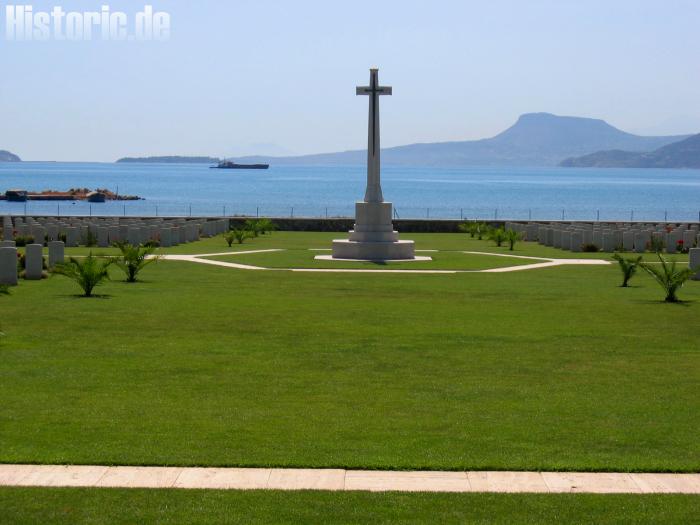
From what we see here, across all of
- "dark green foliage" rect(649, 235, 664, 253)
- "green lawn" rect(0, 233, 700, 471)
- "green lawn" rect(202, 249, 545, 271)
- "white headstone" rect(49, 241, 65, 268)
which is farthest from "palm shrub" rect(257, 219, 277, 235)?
"green lawn" rect(0, 233, 700, 471)

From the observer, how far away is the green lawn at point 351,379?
920 cm


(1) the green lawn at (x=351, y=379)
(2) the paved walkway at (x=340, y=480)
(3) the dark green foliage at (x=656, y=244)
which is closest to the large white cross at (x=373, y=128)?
(3) the dark green foliage at (x=656, y=244)

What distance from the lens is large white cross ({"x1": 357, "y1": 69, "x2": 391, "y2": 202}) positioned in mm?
34938

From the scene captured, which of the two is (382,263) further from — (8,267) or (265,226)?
(265,226)

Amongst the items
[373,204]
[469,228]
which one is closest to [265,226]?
[469,228]

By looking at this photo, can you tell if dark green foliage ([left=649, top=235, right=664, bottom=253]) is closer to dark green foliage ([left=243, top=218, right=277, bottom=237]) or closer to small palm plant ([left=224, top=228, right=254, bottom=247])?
small palm plant ([left=224, top=228, right=254, bottom=247])

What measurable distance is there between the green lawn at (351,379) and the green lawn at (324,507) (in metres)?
0.84

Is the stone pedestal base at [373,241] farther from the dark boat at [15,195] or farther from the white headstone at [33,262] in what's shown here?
the dark boat at [15,195]

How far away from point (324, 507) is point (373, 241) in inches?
1060

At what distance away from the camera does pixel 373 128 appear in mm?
35031

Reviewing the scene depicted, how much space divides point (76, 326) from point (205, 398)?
19.2 ft

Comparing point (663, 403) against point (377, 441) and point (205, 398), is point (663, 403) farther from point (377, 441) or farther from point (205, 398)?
point (205, 398)

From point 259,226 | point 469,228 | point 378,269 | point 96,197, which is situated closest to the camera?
point 378,269

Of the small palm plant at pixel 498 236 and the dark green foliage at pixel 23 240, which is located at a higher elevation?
the small palm plant at pixel 498 236
